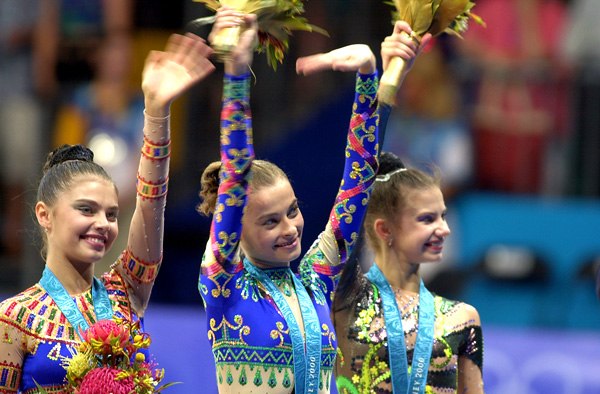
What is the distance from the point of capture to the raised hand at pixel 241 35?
327 centimetres

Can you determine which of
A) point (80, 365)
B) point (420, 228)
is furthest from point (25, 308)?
point (420, 228)

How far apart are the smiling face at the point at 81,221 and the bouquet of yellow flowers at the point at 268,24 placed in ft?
1.79

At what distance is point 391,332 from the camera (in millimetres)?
3885

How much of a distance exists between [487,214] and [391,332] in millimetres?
3923

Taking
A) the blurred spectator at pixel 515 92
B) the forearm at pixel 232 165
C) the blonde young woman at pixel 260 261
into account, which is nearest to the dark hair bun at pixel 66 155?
the blonde young woman at pixel 260 261

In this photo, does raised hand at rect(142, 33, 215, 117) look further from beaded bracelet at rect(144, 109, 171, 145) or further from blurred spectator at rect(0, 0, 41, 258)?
blurred spectator at rect(0, 0, 41, 258)

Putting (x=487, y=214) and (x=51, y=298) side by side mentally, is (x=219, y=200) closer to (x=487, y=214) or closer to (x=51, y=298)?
(x=51, y=298)

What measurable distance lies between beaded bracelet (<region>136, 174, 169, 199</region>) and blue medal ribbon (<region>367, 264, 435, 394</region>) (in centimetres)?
90

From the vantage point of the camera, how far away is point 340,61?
3.51m

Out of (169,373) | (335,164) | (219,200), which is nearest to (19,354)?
(219,200)

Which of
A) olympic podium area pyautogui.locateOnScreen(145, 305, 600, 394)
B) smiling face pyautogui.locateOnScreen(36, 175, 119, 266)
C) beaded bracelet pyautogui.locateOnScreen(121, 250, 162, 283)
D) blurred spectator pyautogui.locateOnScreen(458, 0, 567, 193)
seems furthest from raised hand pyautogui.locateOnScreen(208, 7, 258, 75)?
blurred spectator pyautogui.locateOnScreen(458, 0, 567, 193)

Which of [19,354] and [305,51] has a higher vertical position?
[305,51]

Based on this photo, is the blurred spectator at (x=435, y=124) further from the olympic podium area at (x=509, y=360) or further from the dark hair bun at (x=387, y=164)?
the dark hair bun at (x=387, y=164)

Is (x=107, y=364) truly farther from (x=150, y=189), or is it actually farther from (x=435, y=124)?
(x=435, y=124)
